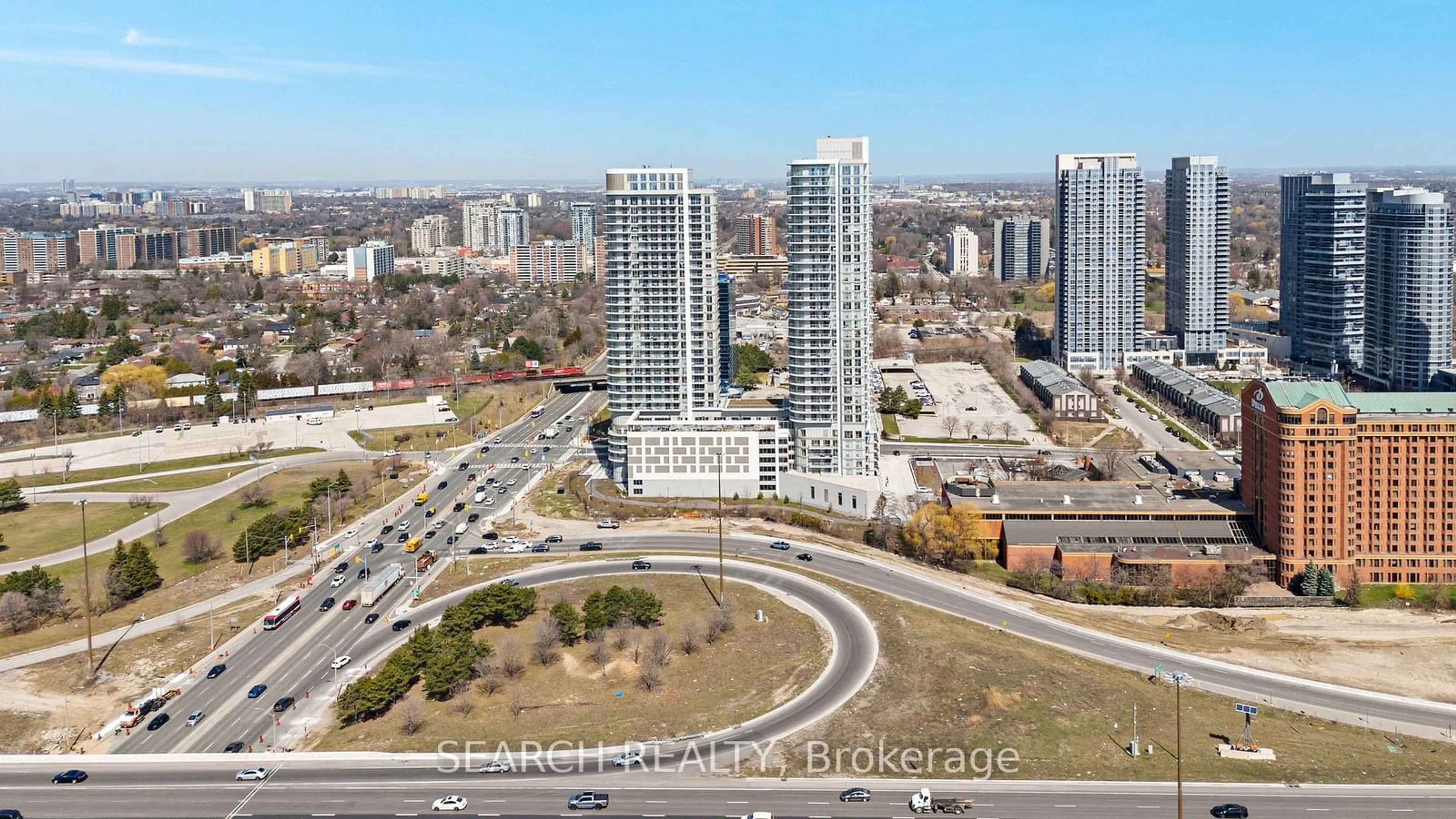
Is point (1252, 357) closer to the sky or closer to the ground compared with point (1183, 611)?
closer to the sky

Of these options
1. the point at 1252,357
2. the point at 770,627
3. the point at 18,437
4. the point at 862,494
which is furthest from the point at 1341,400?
the point at 18,437

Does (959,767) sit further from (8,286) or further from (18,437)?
(8,286)

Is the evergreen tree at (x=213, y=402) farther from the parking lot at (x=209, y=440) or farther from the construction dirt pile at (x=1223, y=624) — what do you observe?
the construction dirt pile at (x=1223, y=624)

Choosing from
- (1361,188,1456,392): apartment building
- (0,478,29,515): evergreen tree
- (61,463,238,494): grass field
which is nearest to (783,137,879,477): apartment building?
(61,463,238,494): grass field

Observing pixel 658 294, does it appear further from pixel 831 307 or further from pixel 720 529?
pixel 720 529

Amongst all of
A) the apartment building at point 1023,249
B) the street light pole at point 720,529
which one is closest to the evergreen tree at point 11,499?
the street light pole at point 720,529

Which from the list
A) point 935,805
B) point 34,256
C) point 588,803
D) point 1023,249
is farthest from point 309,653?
point 34,256
